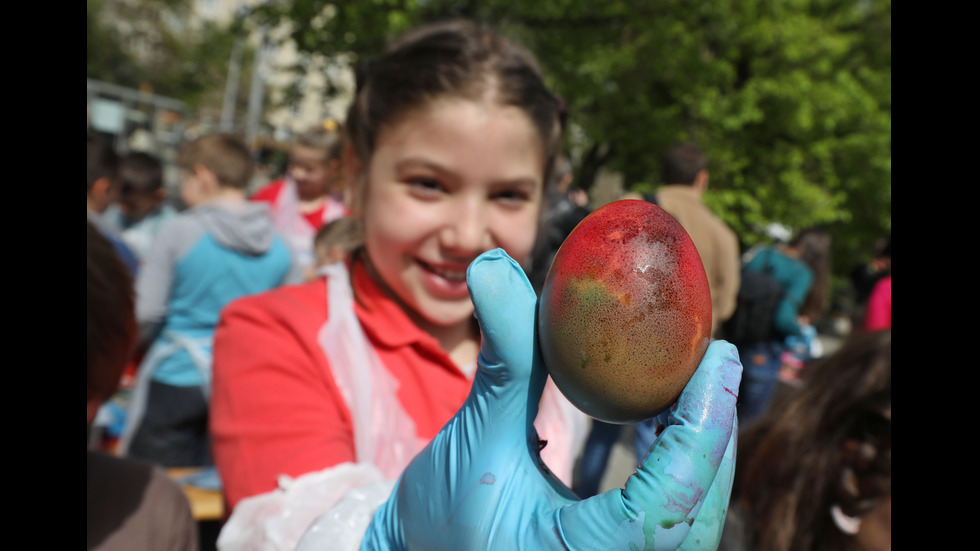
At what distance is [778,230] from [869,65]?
38.7ft

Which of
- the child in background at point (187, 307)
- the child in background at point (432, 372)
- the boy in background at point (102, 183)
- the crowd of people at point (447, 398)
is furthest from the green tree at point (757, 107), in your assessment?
the child in background at point (432, 372)

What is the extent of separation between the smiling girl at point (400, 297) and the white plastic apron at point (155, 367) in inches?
78.0

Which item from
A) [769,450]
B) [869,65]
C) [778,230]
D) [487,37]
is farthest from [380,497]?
[869,65]

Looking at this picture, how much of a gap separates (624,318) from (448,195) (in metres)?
0.75

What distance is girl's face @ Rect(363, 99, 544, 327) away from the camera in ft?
4.59

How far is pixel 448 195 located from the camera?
1.43 m

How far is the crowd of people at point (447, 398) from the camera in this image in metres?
0.80

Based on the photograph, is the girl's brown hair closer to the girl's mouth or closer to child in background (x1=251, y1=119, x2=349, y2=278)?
Result: the girl's mouth

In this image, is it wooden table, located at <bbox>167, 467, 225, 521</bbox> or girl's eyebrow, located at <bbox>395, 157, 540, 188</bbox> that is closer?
girl's eyebrow, located at <bbox>395, 157, 540, 188</bbox>

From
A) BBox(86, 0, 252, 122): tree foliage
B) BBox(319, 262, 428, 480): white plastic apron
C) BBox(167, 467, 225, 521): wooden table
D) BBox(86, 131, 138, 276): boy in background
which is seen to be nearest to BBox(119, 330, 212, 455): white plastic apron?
BBox(86, 131, 138, 276): boy in background

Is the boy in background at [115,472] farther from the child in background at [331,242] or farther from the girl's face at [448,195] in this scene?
the child in background at [331,242]

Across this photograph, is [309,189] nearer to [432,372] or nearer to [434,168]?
[432,372]

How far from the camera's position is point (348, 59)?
765 cm
